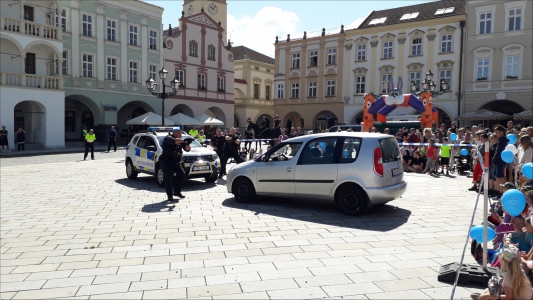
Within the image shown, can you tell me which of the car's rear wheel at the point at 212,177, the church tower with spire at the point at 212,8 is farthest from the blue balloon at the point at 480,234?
the church tower with spire at the point at 212,8

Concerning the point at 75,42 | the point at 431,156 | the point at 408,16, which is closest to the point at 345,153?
the point at 431,156

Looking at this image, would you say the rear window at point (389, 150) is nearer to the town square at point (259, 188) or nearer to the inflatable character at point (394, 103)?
the town square at point (259, 188)

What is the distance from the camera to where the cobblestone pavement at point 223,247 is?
4781mm

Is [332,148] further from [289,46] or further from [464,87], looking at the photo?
[289,46]

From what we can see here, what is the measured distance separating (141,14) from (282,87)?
1686 cm

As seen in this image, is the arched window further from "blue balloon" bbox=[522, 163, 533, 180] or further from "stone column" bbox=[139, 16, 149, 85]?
"blue balloon" bbox=[522, 163, 533, 180]

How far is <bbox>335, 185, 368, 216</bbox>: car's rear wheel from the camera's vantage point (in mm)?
8375

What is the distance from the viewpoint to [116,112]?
3534 cm

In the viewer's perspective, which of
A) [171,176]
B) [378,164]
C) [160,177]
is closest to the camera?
[378,164]

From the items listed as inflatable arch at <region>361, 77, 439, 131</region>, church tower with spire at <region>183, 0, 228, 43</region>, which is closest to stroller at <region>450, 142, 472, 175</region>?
inflatable arch at <region>361, 77, 439, 131</region>

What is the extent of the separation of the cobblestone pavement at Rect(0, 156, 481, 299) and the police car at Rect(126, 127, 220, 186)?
1.66 meters

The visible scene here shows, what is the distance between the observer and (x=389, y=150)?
28.5ft

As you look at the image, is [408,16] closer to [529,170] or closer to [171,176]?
[171,176]

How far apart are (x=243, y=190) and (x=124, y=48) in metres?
30.3
